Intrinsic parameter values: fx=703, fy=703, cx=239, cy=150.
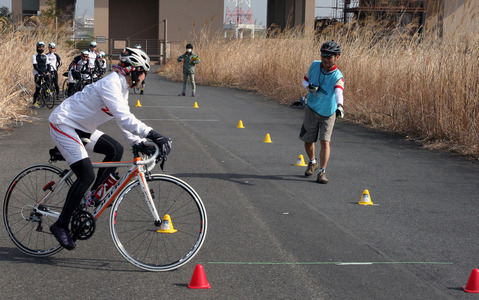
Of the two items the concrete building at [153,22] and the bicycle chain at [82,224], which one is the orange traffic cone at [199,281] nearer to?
the bicycle chain at [82,224]

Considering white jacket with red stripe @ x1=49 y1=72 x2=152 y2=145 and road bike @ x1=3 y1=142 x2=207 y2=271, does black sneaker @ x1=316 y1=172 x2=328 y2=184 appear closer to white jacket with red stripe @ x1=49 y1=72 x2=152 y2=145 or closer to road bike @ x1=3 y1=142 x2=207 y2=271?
road bike @ x1=3 y1=142 x2=207 y2=271

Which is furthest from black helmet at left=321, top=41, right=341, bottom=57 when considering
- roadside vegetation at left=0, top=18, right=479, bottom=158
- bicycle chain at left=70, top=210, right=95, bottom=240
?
bicycle chain at left=70, top=210, right=95, bottom=240

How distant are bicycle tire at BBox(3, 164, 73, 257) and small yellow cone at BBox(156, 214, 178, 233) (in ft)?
2.78

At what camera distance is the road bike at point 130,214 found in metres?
5.50

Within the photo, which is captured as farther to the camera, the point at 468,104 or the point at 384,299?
the point at 468,104

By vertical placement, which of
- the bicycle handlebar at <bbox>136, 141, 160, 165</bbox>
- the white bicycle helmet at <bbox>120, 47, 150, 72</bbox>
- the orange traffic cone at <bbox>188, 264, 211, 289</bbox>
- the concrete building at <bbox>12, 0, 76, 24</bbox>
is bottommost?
the orange traffic cone at <bbox>188, 264, 211, 289</bbox>

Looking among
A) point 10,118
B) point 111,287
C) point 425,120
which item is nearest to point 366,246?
point 111,287

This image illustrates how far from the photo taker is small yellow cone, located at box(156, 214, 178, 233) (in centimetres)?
578

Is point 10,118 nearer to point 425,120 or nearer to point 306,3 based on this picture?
point 425,120

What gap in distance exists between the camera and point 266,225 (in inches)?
282

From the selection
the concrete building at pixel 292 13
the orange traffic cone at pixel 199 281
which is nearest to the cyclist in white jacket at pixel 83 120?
the orange traffic cone at pixel 199 281

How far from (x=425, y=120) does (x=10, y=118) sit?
367 inches

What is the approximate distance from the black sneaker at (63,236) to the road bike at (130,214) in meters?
0.06

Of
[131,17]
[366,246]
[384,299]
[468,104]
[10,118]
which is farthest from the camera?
[131,17]
